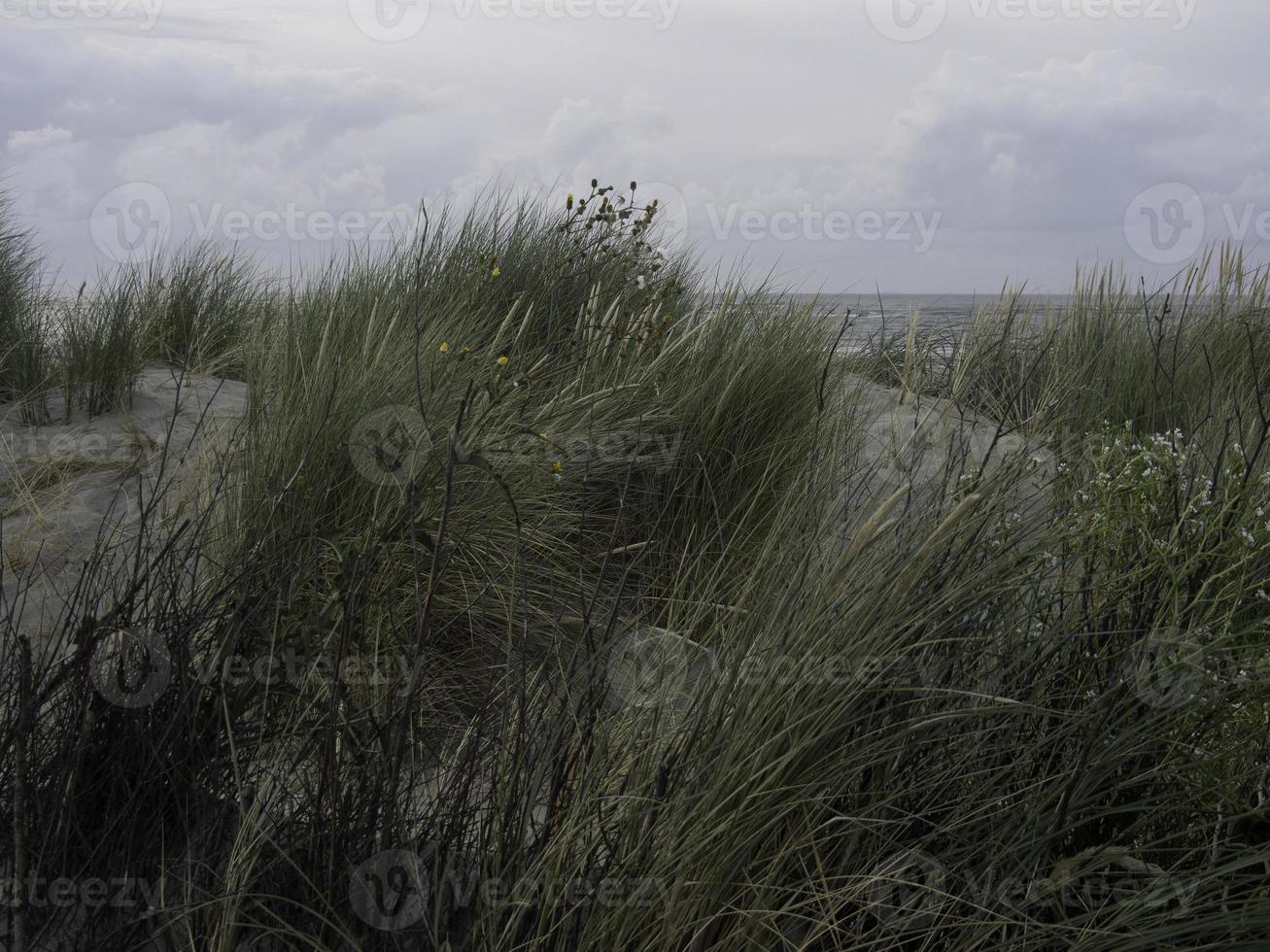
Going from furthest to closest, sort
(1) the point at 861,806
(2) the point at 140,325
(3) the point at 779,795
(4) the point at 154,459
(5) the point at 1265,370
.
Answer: (5) the point at 1265,370 → (2) the point at 140,325 → (4) the point at 154,459 → (1) the point at 861,806 → (3) the point at 779,795

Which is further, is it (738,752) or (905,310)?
(905,310)

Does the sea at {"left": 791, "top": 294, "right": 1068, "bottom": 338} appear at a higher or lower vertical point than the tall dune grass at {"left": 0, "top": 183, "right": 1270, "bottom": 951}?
higher

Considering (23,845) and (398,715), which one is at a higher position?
(398,715)

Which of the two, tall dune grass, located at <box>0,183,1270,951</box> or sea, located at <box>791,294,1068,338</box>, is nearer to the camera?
tall dune grass, located at <box>0,183,1270,951</box>

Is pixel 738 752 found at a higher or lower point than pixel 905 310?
lower

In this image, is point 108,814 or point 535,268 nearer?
point 108,814

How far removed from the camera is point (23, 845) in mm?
1606

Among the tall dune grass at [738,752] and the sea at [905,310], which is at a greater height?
the sea at [905,310]

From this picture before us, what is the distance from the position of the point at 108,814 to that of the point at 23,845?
6.1 inches

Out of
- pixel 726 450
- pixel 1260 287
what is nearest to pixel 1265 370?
pixel 1260 287

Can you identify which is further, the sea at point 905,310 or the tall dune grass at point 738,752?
the sea at point 905,310

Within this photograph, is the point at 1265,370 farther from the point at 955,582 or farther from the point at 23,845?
the point at 23,845

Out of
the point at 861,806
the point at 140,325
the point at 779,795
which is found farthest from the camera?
the point at 140,325

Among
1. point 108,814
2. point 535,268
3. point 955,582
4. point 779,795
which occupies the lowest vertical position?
point 108,814
